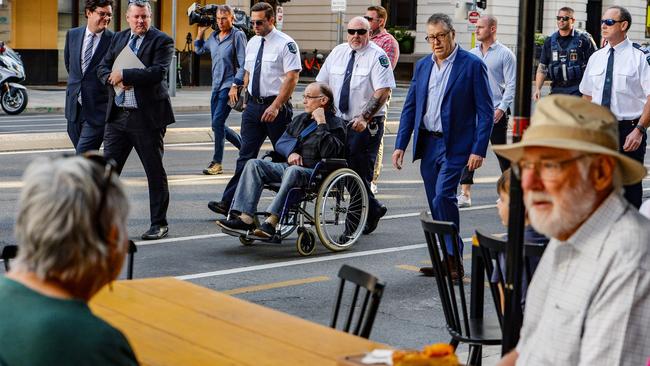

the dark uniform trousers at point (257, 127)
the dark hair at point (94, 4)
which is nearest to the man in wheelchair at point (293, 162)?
the dark uniform trousers at point (257, 127)

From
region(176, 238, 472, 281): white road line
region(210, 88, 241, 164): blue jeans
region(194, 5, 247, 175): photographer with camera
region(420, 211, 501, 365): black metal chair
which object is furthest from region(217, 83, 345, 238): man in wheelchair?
region(210, 88, 241, 164): blue jeans

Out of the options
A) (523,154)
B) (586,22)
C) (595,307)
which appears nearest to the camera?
(595,307)

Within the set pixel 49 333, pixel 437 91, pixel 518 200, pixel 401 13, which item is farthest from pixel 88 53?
pixel 401 13

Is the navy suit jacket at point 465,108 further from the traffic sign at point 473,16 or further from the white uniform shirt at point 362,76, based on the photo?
the traffic sign at point 473,16

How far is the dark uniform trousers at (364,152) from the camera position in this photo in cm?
1110

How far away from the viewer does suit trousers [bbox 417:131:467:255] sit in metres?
9.25

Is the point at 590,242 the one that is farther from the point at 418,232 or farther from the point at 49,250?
the point at 418,232

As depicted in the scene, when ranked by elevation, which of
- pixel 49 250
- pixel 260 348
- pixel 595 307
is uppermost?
pixel 49 250

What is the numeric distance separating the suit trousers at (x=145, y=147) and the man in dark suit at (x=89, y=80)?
16.0 inches

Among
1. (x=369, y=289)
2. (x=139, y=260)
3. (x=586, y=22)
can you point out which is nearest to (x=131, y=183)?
(x=139, y=260)

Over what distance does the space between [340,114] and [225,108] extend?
15.3 feet

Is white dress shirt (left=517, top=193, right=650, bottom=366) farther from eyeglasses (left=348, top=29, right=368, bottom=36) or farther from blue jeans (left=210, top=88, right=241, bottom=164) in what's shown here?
blue jeans (left=210, top=88, right=241, bottom=164)

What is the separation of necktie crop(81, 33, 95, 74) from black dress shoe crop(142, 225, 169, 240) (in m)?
1.56

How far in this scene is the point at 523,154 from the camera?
3.84 m
